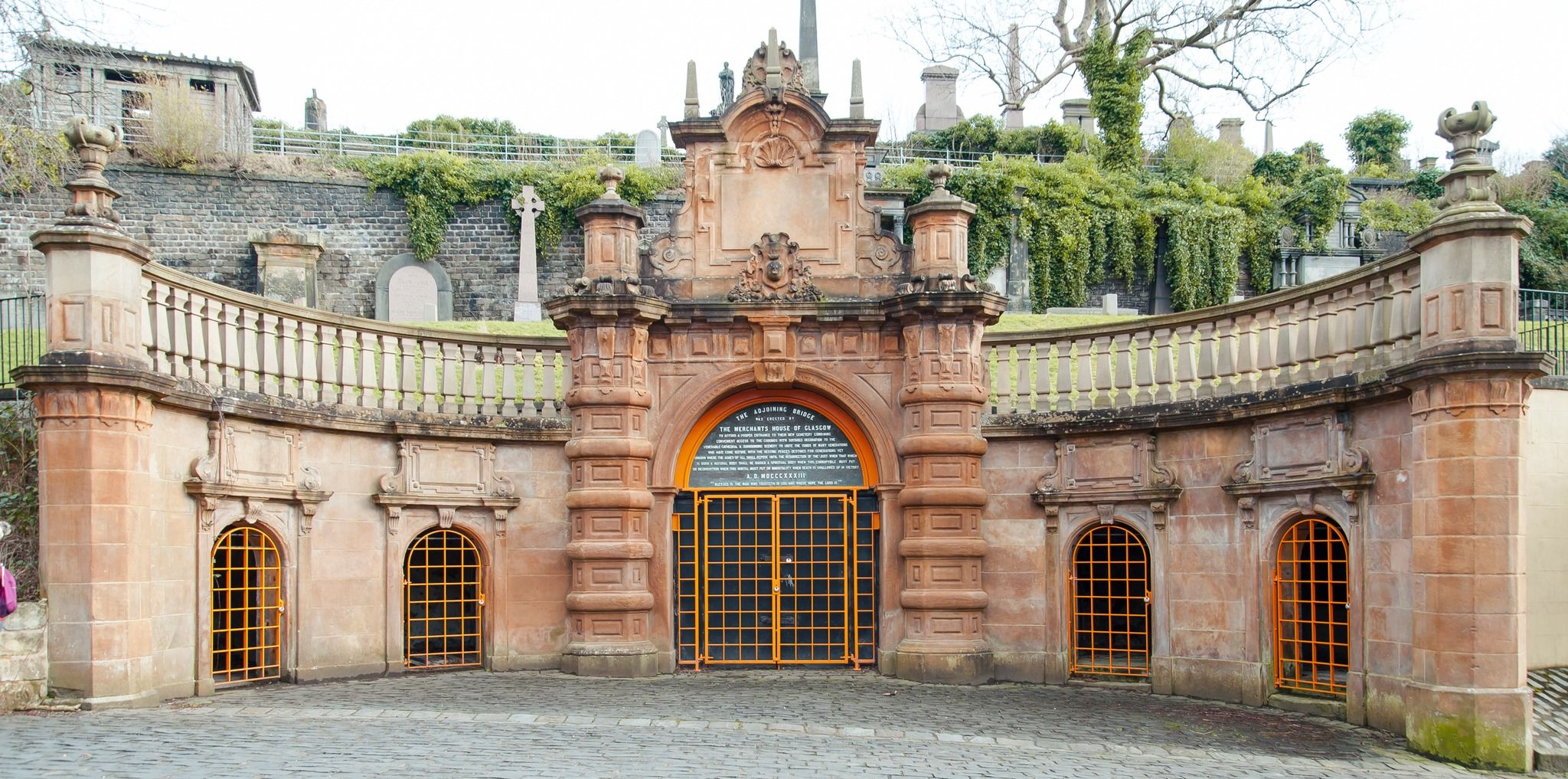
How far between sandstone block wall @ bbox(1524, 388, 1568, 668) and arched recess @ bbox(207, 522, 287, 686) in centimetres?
1323

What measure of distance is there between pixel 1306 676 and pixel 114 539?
1191 cm

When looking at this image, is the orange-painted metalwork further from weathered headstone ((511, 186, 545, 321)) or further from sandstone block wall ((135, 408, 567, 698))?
weathered headstone ((511, 186, 545, 321))

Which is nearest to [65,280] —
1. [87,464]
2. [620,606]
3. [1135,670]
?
[87,464]

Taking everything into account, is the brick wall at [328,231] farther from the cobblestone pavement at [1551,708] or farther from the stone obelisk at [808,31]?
the cobblestone pavement at [1551,708]

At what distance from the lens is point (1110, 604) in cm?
1673

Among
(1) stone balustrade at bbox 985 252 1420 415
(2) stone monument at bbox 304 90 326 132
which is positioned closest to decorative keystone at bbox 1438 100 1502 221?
(1) stone balustrade at bbox 985 252 1420 415

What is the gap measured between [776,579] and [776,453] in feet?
5.17

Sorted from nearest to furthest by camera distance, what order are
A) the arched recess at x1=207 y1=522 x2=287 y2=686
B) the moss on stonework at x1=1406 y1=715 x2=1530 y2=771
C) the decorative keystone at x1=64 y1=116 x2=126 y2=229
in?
the moss on stonework at x1=1406 y1=715 x2=1530 y2=771
the decorative keystone at x1=64 y1=116 x2=126 y2=229
the arched recess at x1=207 y1=522 x2=287 y2=686

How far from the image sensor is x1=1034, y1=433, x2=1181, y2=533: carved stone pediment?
1625 cm

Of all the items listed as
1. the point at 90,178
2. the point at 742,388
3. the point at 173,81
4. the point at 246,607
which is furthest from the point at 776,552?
the point at 173,81

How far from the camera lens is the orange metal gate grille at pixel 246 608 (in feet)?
48.9

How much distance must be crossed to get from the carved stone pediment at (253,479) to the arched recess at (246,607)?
29 centimetres

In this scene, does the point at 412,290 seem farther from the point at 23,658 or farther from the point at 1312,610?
the point at 1312,610

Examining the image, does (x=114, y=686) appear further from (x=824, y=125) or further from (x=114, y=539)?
(x=824, y=125)
